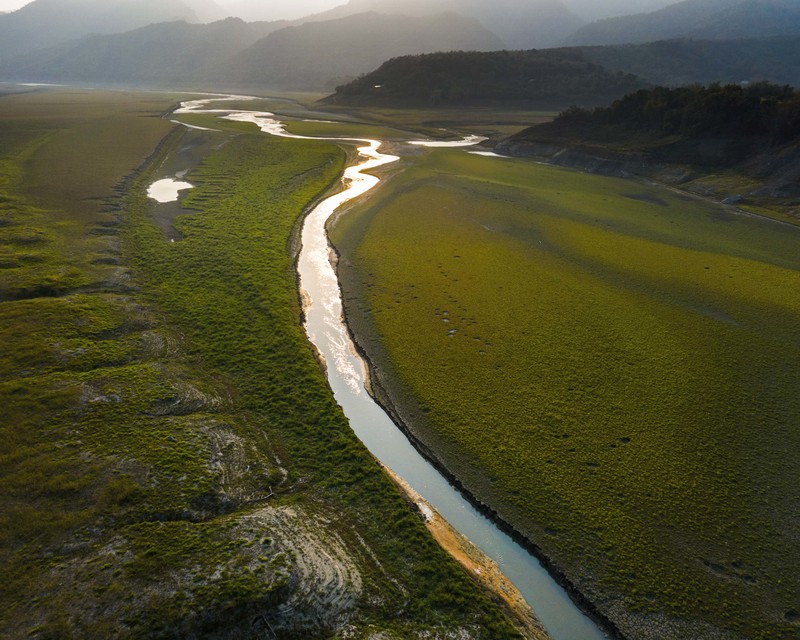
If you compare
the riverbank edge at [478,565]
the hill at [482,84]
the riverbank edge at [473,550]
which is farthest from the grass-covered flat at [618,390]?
the hill at [482,84]

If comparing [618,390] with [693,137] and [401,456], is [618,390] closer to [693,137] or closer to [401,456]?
[401,456]

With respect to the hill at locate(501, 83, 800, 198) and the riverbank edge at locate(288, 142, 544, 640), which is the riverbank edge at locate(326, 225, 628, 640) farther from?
the hill at locate(501, 83, 800, 198)

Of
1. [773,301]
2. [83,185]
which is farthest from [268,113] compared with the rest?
[773,301]

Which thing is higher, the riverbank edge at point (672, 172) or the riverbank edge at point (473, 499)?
the riverbank edge at point (672, 172)

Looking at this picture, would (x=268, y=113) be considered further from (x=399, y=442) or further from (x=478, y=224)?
(x=399, y=442)

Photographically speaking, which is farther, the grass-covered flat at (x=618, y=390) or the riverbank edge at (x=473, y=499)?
the grass-covered flat at (x=618, y=390)

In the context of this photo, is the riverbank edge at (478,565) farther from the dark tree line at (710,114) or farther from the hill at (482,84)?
the hill at (482,84)
